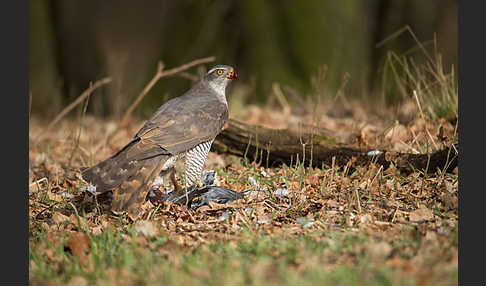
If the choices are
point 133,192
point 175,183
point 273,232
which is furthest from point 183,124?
point 273,232

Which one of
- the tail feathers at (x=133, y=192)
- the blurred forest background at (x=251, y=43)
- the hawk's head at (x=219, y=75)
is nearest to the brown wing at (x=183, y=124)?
the tail feathers at (x=133, y=192)

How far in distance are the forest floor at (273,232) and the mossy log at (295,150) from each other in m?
0.10

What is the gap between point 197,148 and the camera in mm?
4637

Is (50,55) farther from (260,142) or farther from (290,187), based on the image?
(290,187)

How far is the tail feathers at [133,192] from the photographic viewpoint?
389cm

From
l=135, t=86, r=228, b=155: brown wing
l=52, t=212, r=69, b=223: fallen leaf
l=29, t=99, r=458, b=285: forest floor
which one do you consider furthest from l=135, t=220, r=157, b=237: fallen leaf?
l=135, t=86, r=228, b=155: brown wing

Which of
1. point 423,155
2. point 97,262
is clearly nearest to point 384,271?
point 97,262

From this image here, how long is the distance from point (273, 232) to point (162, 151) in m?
1.33

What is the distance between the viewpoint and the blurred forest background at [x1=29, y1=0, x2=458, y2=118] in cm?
1045

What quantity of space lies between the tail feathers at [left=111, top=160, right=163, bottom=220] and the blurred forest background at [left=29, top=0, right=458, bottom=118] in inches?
212

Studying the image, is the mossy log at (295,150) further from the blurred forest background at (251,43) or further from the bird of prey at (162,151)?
the blurred forest background at (251,43)

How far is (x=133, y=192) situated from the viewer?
3.98 metres

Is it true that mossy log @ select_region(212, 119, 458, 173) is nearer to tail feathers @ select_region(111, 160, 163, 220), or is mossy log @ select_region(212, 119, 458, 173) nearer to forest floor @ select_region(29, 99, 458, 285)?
forest floor @ select_region(29, 99, 458, 285)

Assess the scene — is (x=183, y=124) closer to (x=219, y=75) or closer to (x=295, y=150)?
(x=219, y=75)
